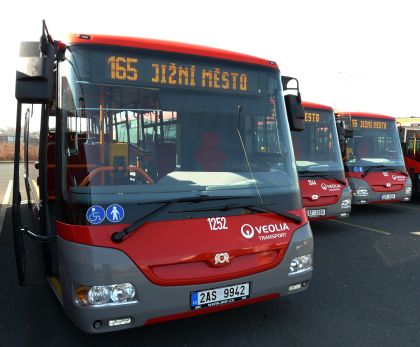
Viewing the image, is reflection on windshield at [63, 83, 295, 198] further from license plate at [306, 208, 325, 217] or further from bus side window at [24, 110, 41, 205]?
license plate at [306, 208, 325, 217]

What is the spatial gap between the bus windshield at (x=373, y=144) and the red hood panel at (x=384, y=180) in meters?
0.27

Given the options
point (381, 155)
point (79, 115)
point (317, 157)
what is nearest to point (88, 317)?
point (79, 115)

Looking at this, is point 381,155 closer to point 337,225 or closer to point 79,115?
point 337,225

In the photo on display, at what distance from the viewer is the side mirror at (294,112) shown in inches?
162

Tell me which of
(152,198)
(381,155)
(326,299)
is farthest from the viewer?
(381,155)

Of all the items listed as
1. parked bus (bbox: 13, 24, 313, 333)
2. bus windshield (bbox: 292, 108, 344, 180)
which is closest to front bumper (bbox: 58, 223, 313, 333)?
parked bus (bbox: 13, 24, 313, 333)

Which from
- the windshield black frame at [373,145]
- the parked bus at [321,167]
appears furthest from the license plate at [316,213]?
the windshield black frame at [373,145]

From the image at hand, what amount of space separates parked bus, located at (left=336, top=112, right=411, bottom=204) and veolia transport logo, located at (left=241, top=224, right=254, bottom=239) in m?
6.63

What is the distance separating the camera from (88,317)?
2785 mm

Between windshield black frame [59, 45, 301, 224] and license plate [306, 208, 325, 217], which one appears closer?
windshield black frame [59, 45, 301, 224]

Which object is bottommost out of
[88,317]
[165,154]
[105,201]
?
[88,317]

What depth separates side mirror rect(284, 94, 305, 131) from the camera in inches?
162

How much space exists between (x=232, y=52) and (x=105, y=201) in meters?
1.81

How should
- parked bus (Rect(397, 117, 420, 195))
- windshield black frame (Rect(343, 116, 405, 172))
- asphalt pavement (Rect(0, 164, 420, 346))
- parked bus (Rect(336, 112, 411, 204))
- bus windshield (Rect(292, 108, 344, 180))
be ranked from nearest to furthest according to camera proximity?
asphalt pavement (Rect(0, 164, 420, 346)) < bus windshield (Rect(292, 108, 344, 180)) < parked bus (Rect(336, 112, 411, 204)) < windshield black frame (Rect(343, 116, 405, 172)) < parked bus (Rect(397, 117, 420, 195))
